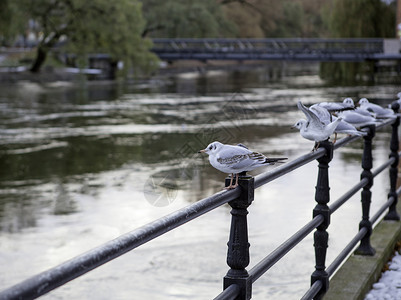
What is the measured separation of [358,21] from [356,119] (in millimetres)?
44888

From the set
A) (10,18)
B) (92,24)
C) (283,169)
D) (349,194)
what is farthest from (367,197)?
(92,24)

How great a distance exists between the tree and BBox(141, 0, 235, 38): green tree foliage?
75.6 ft

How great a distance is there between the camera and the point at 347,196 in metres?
4.43

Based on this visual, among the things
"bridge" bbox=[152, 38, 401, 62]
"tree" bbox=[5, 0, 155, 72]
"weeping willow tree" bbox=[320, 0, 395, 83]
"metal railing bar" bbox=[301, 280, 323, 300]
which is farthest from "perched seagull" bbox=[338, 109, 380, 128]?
"bridge" bbox=[152, 38, 401, 62]

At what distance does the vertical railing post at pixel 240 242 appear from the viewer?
262 centimetres

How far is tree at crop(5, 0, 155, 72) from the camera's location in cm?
4419

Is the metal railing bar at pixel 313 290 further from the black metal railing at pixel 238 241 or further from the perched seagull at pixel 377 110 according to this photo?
the perched seagull at pixel 377 110

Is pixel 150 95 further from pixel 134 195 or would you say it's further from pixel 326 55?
pixel 134 195

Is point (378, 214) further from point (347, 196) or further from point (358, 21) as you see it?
point (358, 21)

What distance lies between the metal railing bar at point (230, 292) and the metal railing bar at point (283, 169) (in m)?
0.41

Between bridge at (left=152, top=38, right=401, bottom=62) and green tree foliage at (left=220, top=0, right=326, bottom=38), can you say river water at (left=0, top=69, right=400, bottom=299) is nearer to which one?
bridge at (left=152, top=38, right=401, bottom=62)

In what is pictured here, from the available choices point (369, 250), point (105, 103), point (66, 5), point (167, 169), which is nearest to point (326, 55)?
point (66, 5)

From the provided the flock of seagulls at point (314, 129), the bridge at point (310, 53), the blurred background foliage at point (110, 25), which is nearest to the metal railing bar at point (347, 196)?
the flock of seagulls at point (314, 129)

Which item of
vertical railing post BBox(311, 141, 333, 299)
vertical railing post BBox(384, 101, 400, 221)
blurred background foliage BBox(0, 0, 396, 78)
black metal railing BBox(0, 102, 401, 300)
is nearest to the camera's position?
black metal railing BBox(0, 102, 401, 300)
